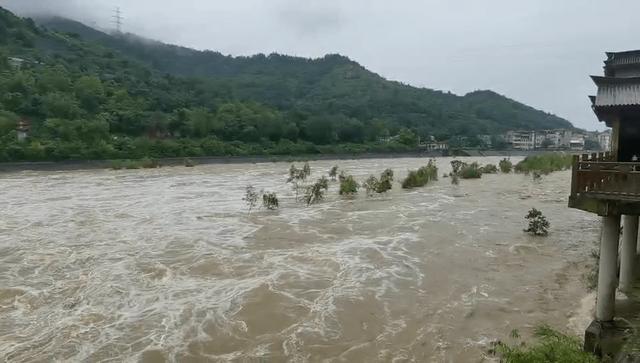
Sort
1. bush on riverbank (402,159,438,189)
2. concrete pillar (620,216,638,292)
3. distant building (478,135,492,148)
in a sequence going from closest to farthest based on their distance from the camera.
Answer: concrete pillar (620,216,638,292) → bush on riverbank (402,159,438,189) → distant building (478,135,492,148)

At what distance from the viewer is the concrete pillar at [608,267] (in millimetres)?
6883

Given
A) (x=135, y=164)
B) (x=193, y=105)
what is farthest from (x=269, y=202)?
(x=193, y=105)

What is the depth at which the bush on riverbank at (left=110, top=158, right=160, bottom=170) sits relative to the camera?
47500mm

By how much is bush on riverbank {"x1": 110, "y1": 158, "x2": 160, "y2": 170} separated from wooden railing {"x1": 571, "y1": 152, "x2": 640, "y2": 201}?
45.6 m

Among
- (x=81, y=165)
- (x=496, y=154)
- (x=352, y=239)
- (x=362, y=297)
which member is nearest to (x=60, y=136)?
(x=81, y=165)

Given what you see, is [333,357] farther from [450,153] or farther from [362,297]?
[450,153]

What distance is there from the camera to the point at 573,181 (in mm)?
7012

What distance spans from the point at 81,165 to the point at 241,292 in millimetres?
40813

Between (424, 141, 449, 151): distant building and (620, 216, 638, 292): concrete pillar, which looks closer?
(620, 216, 638, 292): concrete pillar

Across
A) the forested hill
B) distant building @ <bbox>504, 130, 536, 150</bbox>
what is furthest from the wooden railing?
distant building @ <bbox>504, 130, 536, 150</bbox>

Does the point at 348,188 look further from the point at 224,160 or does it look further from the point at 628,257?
the point at 224,160

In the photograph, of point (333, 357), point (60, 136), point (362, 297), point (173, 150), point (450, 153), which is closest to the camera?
point (333, 357)

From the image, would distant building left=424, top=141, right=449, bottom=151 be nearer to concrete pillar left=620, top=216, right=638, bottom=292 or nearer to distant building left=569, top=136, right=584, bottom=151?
distant building left=569, top=136, right=584, bottom=151

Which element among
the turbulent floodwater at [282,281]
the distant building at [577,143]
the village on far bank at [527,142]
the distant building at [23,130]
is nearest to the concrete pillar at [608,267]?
the turbulent floodwater at [282,281]
